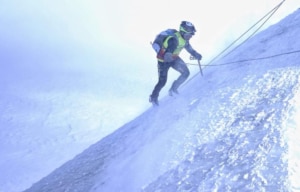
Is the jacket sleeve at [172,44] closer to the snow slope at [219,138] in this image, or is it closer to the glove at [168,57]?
the glove at [168,57]

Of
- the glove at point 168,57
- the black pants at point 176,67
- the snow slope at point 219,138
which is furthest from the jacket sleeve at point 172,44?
the snow slope at point 219,138

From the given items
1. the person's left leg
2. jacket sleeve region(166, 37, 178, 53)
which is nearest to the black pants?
the person's left leg

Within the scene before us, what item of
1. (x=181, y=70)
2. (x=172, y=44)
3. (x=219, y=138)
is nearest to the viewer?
(x=219, y=138)

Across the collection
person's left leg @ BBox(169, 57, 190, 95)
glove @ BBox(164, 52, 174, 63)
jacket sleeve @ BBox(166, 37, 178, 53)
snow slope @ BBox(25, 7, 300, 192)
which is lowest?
snow slope @ BBox(25, 7, 300, 192)

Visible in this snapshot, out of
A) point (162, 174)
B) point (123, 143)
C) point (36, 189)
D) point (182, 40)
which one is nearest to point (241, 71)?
point (182, 40)

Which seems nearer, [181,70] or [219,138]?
[219,138]

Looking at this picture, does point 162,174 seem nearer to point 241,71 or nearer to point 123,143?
point 123,143

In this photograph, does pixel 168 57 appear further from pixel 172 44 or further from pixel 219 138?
pixel 219 138

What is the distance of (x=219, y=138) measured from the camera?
7672 mm

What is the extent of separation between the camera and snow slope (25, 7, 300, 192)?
630 cm

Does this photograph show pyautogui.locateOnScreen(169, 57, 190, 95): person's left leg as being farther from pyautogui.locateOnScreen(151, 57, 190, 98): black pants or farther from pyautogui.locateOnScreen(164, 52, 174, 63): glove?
pyautogui.locateOnScreen(164, 52, 174, 63): glove

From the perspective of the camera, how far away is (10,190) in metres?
19.3

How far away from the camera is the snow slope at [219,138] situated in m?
6.30

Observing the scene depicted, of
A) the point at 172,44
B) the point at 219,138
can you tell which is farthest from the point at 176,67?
the point at 219,138
